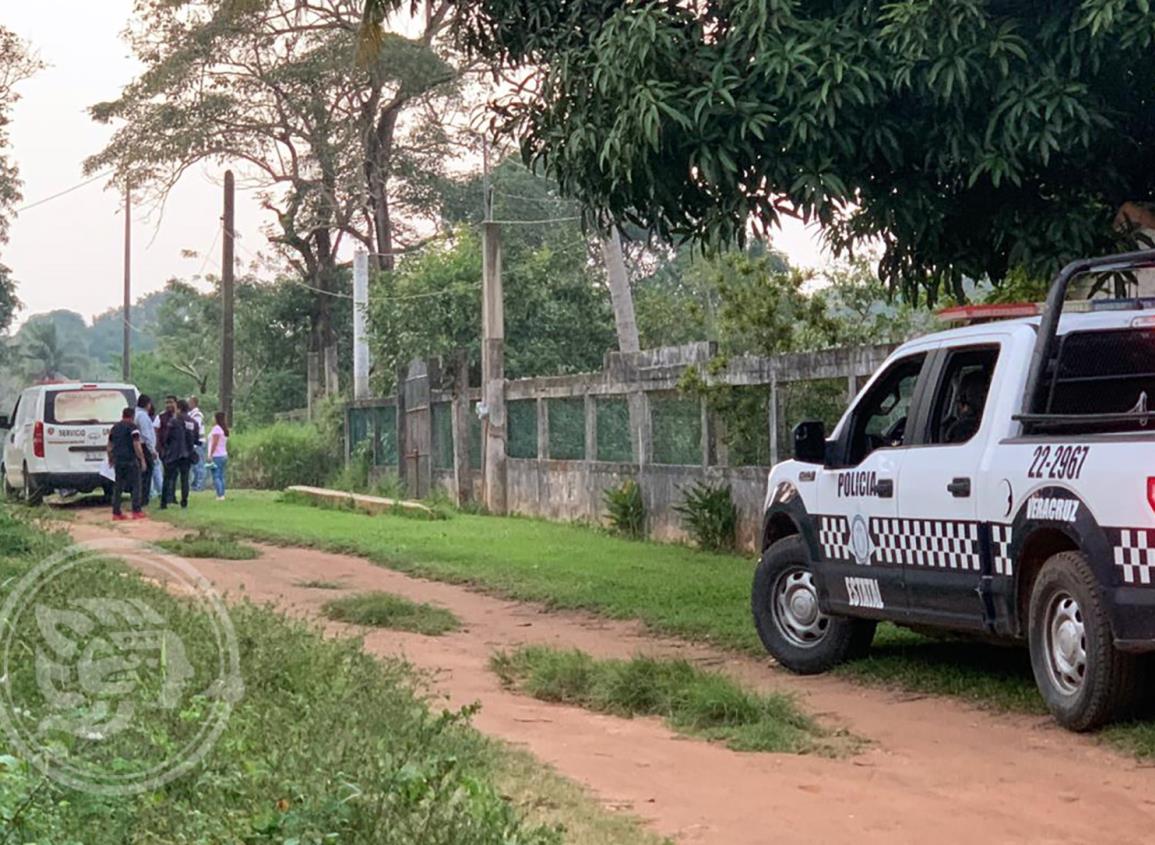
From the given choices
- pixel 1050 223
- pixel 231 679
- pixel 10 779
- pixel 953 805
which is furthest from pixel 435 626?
pixel 10 779

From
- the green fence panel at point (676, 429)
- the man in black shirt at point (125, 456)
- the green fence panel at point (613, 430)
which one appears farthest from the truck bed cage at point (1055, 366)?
the man in black shirt at point (125, 456)

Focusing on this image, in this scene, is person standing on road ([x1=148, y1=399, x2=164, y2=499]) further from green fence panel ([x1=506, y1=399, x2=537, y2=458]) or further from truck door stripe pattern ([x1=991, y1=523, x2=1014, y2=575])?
truck door stripe pattern ([x1=991, y1=523, x2=1014, y2=575])

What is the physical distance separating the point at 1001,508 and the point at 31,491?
2026cm

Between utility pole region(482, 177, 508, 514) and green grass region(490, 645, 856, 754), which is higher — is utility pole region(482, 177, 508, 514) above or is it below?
above

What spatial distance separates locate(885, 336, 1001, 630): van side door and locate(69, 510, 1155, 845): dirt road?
0.58 metres

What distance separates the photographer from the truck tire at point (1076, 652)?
7391 mm

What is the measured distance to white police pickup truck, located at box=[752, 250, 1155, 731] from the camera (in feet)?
24.1

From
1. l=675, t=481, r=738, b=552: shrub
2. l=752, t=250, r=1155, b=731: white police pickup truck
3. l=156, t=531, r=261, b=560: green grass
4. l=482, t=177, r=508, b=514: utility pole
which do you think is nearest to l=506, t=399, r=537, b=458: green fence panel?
l=482, t=177, r=508, b=514: utility pole

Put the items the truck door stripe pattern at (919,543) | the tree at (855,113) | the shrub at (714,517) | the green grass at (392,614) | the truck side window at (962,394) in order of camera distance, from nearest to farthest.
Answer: the truck door stripe pattern at (919,543) < the truck side window at (962,394) < the tree at (855,113) < the green grass at (392,614) < the shrub at (714,517)

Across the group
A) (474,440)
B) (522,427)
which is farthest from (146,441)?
(522,427)

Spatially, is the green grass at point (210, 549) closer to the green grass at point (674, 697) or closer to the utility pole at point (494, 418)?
the utility pole at point (494, 418)

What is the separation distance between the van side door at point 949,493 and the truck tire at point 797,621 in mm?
899

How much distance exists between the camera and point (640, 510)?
1902 centimetres

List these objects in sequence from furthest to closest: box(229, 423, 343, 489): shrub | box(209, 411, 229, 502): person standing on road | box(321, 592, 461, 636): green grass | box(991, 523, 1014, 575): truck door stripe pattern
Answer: box(229, 423, 343, 489): shrub < box(209, 411, 229, 502): person standing on road < box(321, 592, 461, 636): green grass < box(991, 523, 1014, 575): truck door stripe pattern
